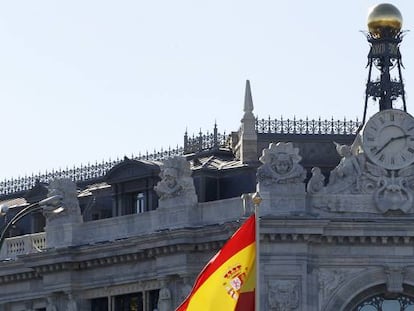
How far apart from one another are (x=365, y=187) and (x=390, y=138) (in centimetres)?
226

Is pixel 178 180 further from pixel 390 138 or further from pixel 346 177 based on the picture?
pixel 390 138

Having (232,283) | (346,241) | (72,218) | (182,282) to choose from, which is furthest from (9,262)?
(232,283)

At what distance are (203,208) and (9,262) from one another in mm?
14960

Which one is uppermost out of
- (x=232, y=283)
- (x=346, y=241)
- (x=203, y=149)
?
(x=203, y=149)

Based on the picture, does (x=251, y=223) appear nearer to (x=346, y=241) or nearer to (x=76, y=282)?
(x=346, y=241)

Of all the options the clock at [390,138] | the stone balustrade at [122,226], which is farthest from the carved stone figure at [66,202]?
the clock at [390,138]

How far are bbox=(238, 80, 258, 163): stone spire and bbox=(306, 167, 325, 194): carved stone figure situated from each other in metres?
6.44

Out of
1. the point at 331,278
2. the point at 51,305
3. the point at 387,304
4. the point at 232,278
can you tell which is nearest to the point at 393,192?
the point at 331,278

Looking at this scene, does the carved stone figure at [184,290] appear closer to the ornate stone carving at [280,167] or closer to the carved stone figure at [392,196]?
the ornate stone carving at [280,167]

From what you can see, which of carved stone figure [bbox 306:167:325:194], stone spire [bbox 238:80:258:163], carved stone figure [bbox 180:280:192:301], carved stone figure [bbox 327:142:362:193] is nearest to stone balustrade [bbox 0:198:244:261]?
carved stone figure [bbox 180:280:192:301]

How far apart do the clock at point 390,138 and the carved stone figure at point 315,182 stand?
6.74 ft

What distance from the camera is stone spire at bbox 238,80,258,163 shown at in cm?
9606

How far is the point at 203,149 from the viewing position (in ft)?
333

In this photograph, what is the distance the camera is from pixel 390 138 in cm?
8975
